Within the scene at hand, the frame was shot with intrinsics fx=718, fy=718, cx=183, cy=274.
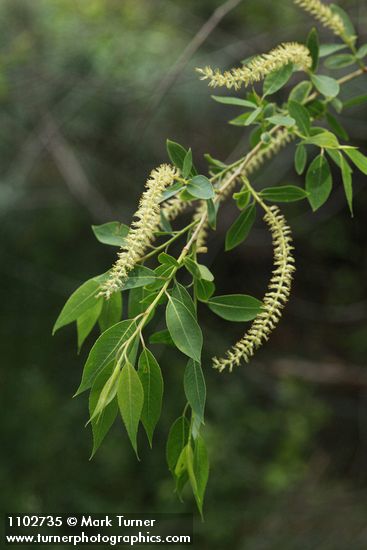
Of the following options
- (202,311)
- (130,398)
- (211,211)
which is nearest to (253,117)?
(211,211)

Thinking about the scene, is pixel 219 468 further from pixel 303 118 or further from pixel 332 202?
pixel 303 118

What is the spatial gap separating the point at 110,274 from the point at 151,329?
2176 millimetres

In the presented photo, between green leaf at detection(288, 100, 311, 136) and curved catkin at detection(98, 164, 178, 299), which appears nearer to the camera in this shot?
curved catkin at detection(98, 164, 178, 299)

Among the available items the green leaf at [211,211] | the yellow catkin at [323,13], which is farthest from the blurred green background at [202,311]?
the green leaf at [211,211]

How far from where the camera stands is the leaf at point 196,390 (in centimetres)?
64

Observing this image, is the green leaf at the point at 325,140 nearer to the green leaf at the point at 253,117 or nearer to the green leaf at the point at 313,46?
the green leaf at the point at 253,117

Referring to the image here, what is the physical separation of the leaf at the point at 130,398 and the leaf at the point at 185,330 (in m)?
0.05

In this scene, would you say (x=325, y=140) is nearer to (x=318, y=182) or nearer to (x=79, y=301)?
(x=318, y=182)

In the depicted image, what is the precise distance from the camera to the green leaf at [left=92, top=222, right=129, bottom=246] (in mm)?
750

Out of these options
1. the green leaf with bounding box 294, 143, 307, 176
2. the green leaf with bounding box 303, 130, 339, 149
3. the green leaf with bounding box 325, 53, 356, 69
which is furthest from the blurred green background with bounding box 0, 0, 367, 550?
the green leaf with bounding box 303, 130, 339, 149

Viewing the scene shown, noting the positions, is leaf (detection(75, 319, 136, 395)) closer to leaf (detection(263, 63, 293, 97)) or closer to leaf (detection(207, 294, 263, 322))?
leaf (detection(207, 294, 263, 322))

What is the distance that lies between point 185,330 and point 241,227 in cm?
23

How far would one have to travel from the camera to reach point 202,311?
11.9 feet

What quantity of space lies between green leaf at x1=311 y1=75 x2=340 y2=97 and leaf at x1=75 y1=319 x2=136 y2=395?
1.31 feet
